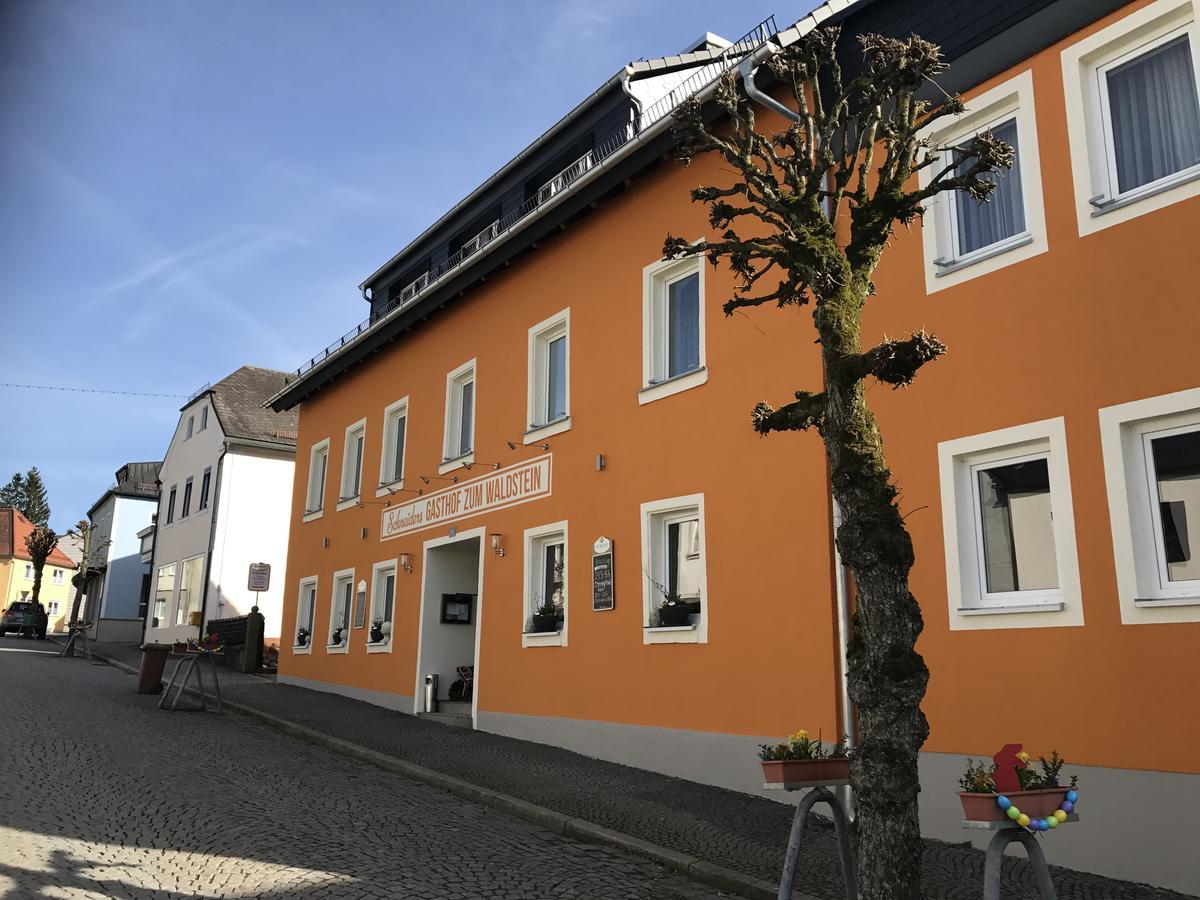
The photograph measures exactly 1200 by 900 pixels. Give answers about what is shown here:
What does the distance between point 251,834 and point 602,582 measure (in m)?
5.38

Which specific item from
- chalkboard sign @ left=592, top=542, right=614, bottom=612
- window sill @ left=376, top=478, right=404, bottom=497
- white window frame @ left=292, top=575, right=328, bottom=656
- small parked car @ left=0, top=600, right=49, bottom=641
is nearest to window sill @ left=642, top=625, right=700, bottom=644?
chalkboard sign @ left=592, top=542, right=614, bottom=612

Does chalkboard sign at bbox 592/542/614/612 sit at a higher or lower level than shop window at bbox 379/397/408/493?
lower

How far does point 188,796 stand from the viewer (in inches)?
347

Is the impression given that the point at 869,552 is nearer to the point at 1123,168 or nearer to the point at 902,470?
the point at 902,470

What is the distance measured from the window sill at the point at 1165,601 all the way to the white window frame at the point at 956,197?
291 centimetres

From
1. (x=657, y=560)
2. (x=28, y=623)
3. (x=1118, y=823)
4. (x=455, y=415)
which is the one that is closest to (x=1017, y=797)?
(x=1118, y=823)

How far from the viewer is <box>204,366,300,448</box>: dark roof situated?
3231 centimetres

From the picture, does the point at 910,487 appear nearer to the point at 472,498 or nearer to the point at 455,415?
the point at 472,498

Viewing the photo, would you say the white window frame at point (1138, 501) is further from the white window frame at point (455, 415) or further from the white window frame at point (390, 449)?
the white window frame at point (390, 449)

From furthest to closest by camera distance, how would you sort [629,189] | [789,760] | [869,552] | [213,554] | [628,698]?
1. [213,554]
2. [629,189]
3. [628,698]
4. [789,760]
5. [869,552]

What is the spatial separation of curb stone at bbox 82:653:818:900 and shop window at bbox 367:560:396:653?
384 centimetres

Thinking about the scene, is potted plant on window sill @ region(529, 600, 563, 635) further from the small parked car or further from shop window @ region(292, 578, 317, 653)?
the small parked car

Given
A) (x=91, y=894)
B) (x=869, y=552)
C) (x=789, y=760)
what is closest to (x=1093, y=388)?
(x=869, y=552)

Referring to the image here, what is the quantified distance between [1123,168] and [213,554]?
28073 millimetres
